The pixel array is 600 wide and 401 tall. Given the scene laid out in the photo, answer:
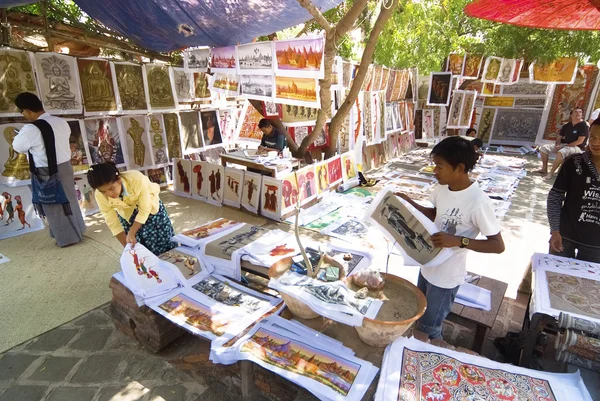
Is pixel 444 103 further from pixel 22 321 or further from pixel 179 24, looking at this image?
pixel 22 321

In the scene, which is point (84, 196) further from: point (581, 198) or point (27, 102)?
point (581, 198)

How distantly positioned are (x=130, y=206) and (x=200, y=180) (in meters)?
3.20

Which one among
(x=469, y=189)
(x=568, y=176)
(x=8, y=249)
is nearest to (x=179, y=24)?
(x=8, y=249)

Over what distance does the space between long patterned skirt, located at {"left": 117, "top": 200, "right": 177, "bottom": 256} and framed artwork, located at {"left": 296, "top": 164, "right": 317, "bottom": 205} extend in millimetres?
2655

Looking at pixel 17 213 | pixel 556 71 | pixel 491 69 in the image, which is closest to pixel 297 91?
pixel 17 213

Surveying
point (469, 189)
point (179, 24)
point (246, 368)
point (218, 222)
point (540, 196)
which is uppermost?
point (179, 24)

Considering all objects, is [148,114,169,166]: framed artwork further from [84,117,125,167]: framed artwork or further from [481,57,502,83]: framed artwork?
[481,57,502,83]: framed artwork

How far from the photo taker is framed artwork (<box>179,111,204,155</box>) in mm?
6363

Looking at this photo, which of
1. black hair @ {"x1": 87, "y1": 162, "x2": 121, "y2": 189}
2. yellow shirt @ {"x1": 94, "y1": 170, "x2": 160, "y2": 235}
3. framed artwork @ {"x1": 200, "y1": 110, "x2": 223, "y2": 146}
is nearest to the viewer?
black hair @ {"x1": 87, "y1": 162, "x2": 121, "y2": 189}

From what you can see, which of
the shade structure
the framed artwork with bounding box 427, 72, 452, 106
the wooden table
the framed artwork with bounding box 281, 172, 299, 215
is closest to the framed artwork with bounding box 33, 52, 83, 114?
the framed artwork with bounding box 281, 172, 299, 215

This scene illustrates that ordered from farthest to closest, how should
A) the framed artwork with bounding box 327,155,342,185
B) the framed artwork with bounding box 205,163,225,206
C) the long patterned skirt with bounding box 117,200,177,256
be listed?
the framed artwork with bounding box 327,155,342,185 < the framed artwork with bounding box 205,163,225,206 < the long patterned skirt with bounding box 117,200,177,256

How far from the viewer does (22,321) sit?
2.78 metres

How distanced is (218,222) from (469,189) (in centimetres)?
220

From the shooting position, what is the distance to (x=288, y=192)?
5.06m
